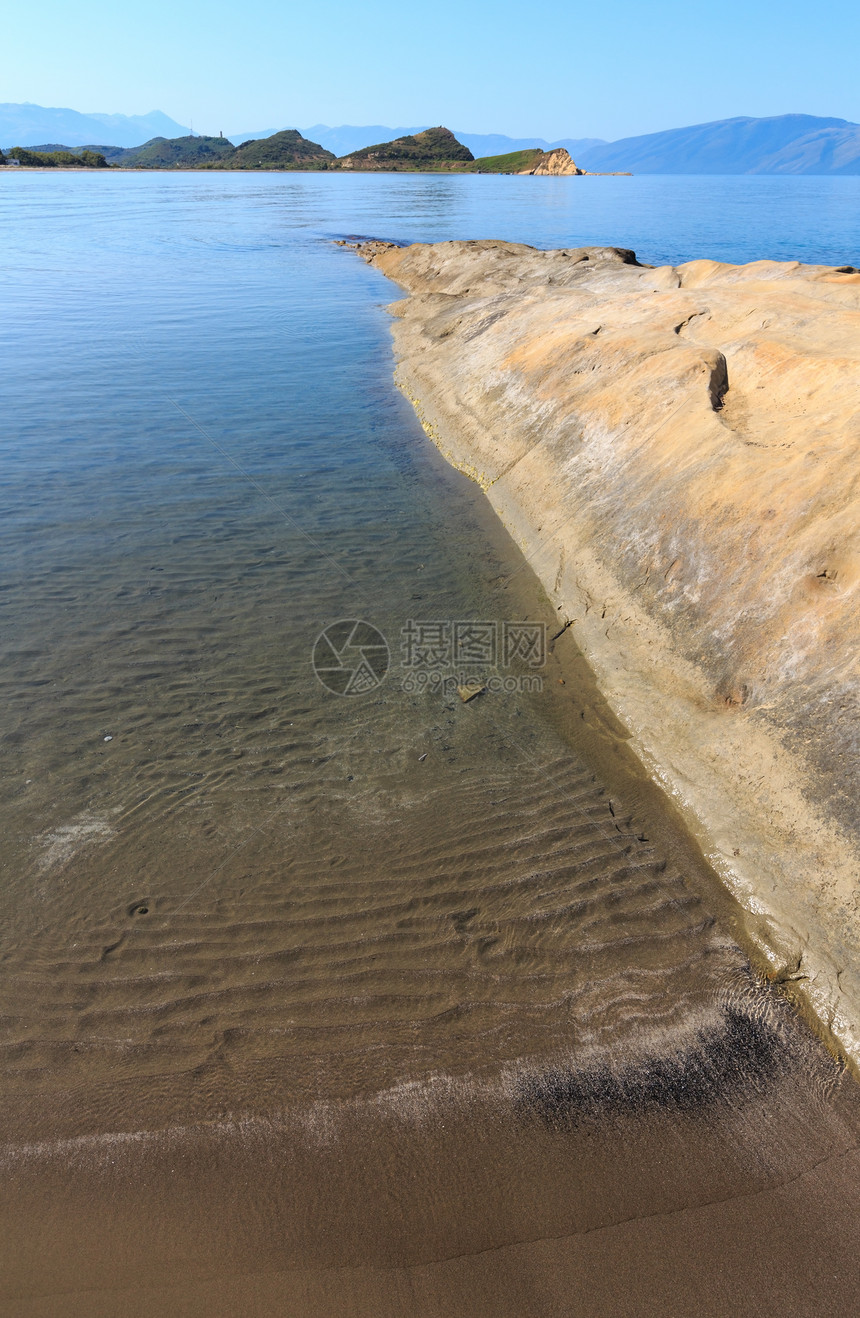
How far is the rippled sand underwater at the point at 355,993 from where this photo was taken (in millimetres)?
4941

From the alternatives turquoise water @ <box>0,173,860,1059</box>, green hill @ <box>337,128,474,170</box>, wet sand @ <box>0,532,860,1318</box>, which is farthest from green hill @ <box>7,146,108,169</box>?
wet sand @ <box>0,532,860,1318</box>

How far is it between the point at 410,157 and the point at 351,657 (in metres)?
225

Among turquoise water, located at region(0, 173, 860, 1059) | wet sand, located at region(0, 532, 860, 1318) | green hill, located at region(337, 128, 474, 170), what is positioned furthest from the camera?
green hill, located at region(337, 128, 474, 170)

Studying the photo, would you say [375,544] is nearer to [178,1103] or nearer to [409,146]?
[178,1103]

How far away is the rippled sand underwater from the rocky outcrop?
224 m

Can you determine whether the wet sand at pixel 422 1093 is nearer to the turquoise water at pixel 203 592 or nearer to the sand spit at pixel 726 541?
the turquoise water at pixel 203 592

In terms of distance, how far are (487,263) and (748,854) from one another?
116ft

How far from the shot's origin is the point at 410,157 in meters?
191

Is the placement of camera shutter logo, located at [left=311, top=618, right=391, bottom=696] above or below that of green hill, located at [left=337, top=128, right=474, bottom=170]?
below

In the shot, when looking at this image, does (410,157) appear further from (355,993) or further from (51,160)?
(355,993)

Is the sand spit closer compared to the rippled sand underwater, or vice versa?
the rippled sand underwater

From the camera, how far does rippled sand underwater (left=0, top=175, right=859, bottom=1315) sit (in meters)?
4.94

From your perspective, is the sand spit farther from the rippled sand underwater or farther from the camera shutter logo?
the camera shutter logo

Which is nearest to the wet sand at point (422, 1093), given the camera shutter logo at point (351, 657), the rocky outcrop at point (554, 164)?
the camera shutter logo at point (351, 657)
